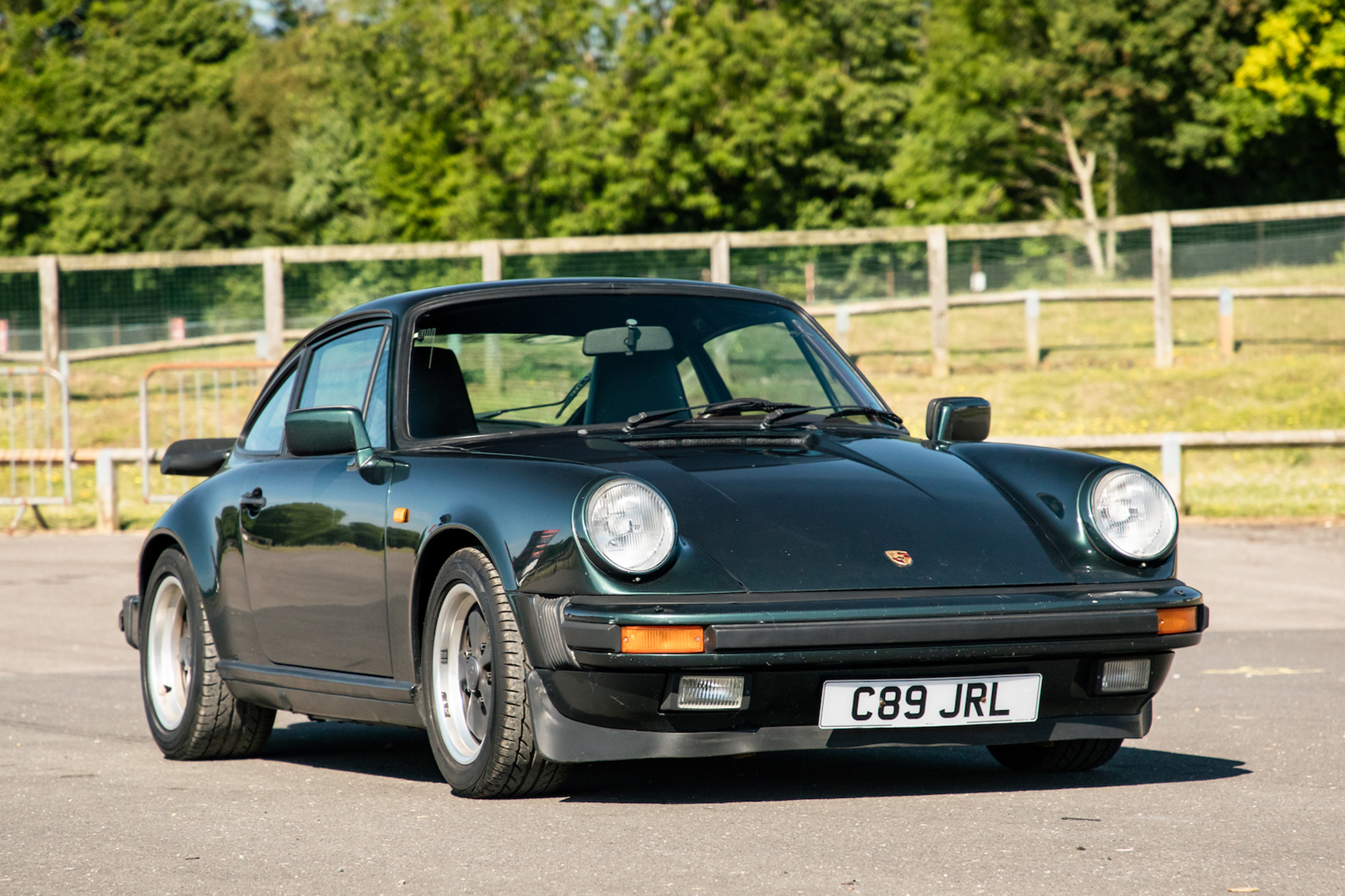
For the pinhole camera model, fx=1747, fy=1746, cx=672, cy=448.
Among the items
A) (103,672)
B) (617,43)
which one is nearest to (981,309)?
(103,672)

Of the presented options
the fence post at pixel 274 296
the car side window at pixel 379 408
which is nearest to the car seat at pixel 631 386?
the car side window at pixel 379 408

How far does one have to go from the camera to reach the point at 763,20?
52.4m

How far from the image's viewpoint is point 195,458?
263 inches

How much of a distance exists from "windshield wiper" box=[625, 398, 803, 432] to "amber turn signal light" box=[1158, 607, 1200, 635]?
55.4 inches

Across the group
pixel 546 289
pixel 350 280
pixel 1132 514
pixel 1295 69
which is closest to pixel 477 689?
pixel 546 289

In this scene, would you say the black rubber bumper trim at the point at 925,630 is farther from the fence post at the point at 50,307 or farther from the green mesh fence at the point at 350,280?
the fence post at the point at 50,307

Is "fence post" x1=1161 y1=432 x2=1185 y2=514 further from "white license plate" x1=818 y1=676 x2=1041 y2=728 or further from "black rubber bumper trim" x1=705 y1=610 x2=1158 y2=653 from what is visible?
"white license plate" x1=818 y1=676 x2=1041 y2=728

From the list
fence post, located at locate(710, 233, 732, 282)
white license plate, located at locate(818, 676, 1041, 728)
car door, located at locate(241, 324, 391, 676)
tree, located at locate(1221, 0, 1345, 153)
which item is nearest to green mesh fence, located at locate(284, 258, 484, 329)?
fence post, located at locate(710, 233, 732, 282)

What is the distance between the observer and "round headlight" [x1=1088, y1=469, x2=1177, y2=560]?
4.79m

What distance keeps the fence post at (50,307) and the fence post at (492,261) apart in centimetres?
529

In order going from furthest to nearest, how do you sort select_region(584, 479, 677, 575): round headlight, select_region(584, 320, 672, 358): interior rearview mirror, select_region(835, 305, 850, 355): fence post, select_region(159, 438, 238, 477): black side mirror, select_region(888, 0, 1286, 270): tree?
1. select_region(888, 0, 1286, 270): tree
2. select_region(835, 305, 850, 355): fence post
3. select_region(159, 438, 238, 477): black side mirror
4. select_region(584, 320, 672, 358): interior rearview mirror
5. select_region(584, 479, 677, 575): round headlight

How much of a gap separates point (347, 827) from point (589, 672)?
759mm

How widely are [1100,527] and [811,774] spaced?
1182 mm

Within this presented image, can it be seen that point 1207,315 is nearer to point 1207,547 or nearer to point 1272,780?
point 1207,547
